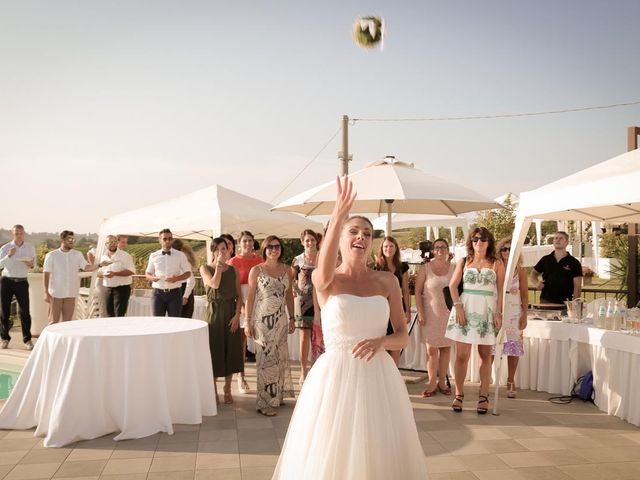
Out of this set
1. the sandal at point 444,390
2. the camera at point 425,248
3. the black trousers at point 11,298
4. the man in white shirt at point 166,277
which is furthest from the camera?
the black trousers at point 11,298

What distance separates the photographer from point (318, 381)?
8.68 ft

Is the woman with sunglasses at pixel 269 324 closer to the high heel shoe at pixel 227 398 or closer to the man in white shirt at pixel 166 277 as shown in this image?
the high heel shoe at pixel 227 398

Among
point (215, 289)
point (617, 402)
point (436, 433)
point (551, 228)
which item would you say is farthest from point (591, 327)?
point (551, 228)

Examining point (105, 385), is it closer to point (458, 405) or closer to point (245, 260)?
point (245, 260)

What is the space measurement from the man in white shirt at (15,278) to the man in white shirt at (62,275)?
0.46m

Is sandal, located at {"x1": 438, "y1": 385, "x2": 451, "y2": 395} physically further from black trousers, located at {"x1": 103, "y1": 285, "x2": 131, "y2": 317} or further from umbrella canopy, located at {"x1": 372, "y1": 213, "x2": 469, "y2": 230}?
umbrella canopy, located at {"x1": 372, "y1": 213, "x2": 469, "y2": 230}

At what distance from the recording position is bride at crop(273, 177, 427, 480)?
2496mm

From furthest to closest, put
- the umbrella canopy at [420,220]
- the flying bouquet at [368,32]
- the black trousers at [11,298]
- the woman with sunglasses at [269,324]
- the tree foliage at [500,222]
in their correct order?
1. the tree foliage at [500,222]
2. the umbrella canopy at [420,220]
3. the black trousers at [11,298]
4. the flying bouquet at [368,32]
5. the woman with sunglasses at [269,324]

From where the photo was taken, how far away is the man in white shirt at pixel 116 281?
852cm

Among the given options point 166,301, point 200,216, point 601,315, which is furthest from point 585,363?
point 200,216

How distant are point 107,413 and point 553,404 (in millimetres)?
4445

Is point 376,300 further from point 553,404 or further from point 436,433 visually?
point 553,404

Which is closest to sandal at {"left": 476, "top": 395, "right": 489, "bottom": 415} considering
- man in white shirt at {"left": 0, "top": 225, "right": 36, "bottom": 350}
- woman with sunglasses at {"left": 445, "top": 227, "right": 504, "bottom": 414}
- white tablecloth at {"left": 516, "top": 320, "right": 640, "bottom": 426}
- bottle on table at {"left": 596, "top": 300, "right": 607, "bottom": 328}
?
woman with sunglasses at {"left": 445, "top": 227, "right": 504, "bottom": 414}

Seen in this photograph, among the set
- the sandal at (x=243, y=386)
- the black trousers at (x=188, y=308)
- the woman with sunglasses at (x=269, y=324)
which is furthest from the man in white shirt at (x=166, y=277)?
the woman with sunglasses at (x=269, y=324)
